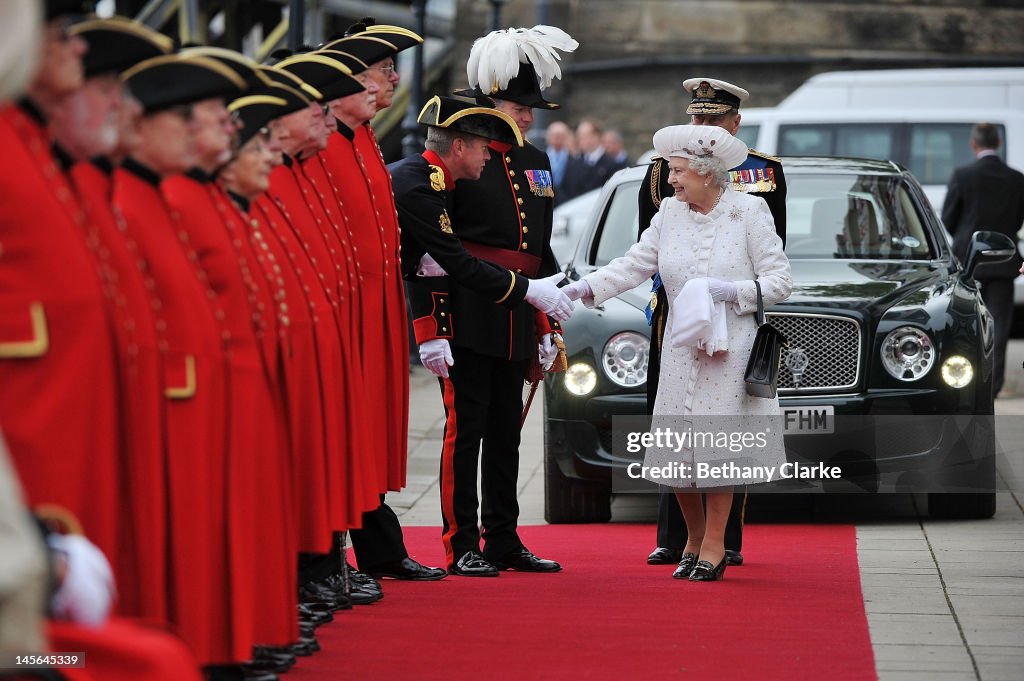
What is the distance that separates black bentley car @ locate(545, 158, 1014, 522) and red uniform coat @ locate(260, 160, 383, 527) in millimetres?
2745

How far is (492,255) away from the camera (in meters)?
7.49

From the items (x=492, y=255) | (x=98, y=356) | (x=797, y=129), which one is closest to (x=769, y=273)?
(x=492, y=255)

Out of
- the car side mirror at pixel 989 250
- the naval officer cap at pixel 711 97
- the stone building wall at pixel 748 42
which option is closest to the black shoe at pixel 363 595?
the naval officer cap at pixel 711 97

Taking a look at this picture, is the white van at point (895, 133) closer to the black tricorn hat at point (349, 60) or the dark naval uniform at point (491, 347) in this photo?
the dark naval uniform at point (491, 347)

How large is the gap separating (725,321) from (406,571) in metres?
1.55

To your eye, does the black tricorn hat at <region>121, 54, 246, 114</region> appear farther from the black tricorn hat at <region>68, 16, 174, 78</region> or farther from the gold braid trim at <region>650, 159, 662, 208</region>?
the gold braid trim at <region>650, 159, 662, 208</region>

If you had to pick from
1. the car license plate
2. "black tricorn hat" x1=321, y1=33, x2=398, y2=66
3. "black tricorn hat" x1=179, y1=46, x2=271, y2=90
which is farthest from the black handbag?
"black tricorn hat" x1=179, y1=46, x2=271, y2=90

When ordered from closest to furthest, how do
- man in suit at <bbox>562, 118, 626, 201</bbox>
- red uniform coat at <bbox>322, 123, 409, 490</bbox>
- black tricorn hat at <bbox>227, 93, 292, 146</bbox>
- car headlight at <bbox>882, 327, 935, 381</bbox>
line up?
black tricorn hat at <bbox>227, 93, 292, 146</bbox>, red uniform coat at <bbox>322, 123, 409, 490</bbox>, car headlight at <bbox>882, 327, 935, 381</bbox>, man in suit at <bbox>562, 118, 626, 201</bbox>

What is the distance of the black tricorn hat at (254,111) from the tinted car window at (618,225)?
444 centimetres

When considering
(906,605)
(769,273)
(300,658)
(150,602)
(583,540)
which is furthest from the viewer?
(583,540)

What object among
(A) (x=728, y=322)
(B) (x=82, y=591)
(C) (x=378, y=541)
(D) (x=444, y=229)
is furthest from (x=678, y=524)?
(B) (x=82, y=591)

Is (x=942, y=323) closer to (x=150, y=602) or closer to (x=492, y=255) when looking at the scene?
(x=492, y=255)

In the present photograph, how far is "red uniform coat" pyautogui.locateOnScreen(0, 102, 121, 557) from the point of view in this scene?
12.0ft

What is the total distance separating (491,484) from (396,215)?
1297 mm
